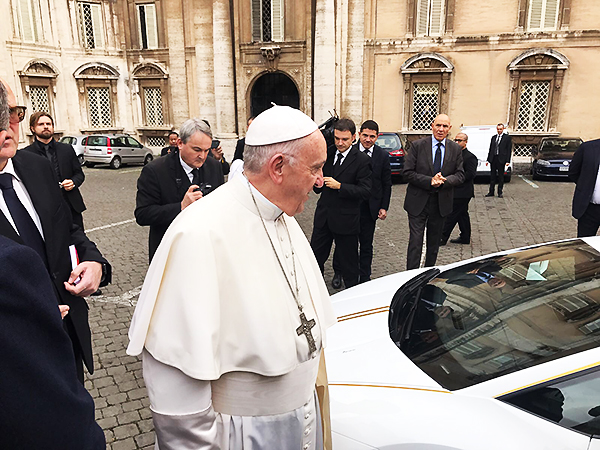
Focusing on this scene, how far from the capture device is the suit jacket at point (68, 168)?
5.79 meters

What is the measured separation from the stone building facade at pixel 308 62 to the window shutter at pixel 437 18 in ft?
0.13

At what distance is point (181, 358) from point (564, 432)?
1558 millimetres

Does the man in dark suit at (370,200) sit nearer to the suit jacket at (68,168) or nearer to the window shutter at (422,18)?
the suit jacket at (68,168)

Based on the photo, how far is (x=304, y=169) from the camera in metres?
1.74

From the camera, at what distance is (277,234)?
186cm

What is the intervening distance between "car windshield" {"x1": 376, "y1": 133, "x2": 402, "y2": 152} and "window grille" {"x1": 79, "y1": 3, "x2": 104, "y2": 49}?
16193mm

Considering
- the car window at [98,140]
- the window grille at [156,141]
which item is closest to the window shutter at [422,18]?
the window grille at [156,141]

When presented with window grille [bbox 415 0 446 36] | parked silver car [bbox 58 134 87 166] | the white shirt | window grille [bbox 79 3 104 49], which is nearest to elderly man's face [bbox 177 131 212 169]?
the white shirt

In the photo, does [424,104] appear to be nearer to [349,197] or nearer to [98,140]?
[98,140]

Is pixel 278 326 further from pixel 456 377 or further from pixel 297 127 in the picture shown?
pixel 456 377

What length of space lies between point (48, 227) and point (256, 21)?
840 inches

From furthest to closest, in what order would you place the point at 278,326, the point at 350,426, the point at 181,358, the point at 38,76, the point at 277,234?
the point at 38,76, the point at 350,426, the point at 277,234, the point at 278,326, the point at 181,358

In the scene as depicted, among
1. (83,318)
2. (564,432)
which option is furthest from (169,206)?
(564,432)

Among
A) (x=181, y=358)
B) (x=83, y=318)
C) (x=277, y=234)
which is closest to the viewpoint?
(x=181, y=358)
